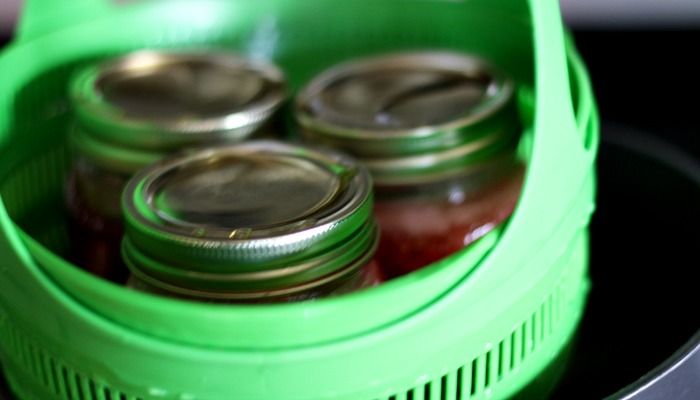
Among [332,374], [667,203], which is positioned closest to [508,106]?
[667,203]

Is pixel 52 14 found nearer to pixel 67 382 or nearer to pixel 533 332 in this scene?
pixel 67 382

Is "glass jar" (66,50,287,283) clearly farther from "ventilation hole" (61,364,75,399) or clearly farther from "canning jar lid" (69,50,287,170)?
"ventilation hole" (61,364,75,399)

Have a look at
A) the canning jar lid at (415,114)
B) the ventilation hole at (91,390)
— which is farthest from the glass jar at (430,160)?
the ventilation hole at (91,390)

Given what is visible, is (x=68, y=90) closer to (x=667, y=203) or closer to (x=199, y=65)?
(x=199, y=65)

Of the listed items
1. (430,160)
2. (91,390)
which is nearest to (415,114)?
(430,160)

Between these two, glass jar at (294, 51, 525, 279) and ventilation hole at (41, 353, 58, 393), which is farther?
glass jar at (294, 51, 525, 279)

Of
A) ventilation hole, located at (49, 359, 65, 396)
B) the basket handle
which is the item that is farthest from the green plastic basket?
the basket handle
